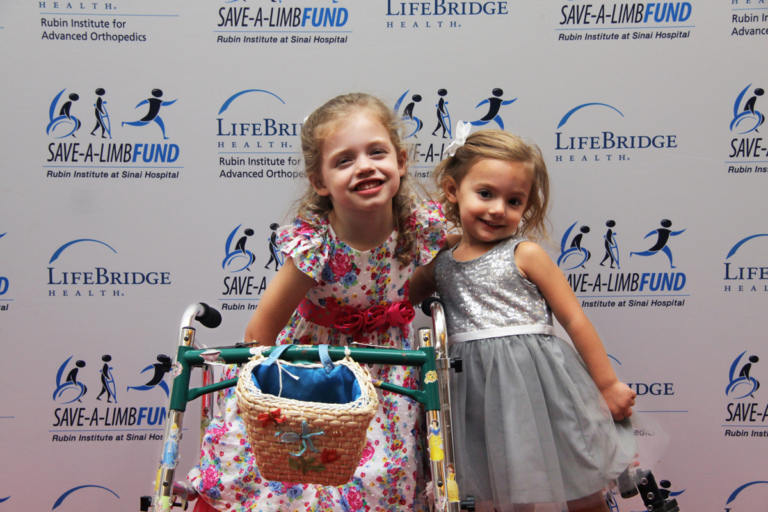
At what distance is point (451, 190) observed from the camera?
78.3 inches

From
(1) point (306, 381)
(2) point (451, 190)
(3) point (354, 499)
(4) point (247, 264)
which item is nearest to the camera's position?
(1) point (306, 381)

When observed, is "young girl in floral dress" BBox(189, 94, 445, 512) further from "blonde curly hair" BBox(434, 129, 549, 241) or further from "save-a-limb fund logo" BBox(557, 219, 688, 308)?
"save-a-limb fund logo" BBox(557, 219, 688, 308)

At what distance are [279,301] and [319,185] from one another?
37cm

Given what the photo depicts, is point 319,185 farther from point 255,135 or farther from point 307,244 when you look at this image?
point 255,135

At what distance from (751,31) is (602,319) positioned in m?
1.20

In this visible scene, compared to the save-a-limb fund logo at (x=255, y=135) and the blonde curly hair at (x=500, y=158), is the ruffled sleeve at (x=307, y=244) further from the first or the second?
the save-a-limb fund logo at (x=255, y=135)

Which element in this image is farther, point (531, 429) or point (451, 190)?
point (451, 190)

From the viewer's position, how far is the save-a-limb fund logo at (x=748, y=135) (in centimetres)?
229

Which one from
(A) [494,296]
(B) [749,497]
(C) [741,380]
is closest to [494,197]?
(A) [494,296]

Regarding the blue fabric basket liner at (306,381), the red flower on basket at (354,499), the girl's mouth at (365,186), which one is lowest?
the red flower on basket at (354,499)

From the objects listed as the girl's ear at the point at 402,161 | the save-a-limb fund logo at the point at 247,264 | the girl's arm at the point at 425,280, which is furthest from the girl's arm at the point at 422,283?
the save-a-limb fund logo at the point at 247,264

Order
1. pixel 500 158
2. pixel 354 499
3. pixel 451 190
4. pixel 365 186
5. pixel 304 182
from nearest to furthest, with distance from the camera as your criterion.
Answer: pixel 354 499, pixel 365 186, pixel 500 158, pixel 451 190, pixel 304 182

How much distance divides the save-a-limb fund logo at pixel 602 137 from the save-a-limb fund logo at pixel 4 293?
214 cm

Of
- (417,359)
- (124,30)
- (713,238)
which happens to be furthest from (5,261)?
(713,238)
